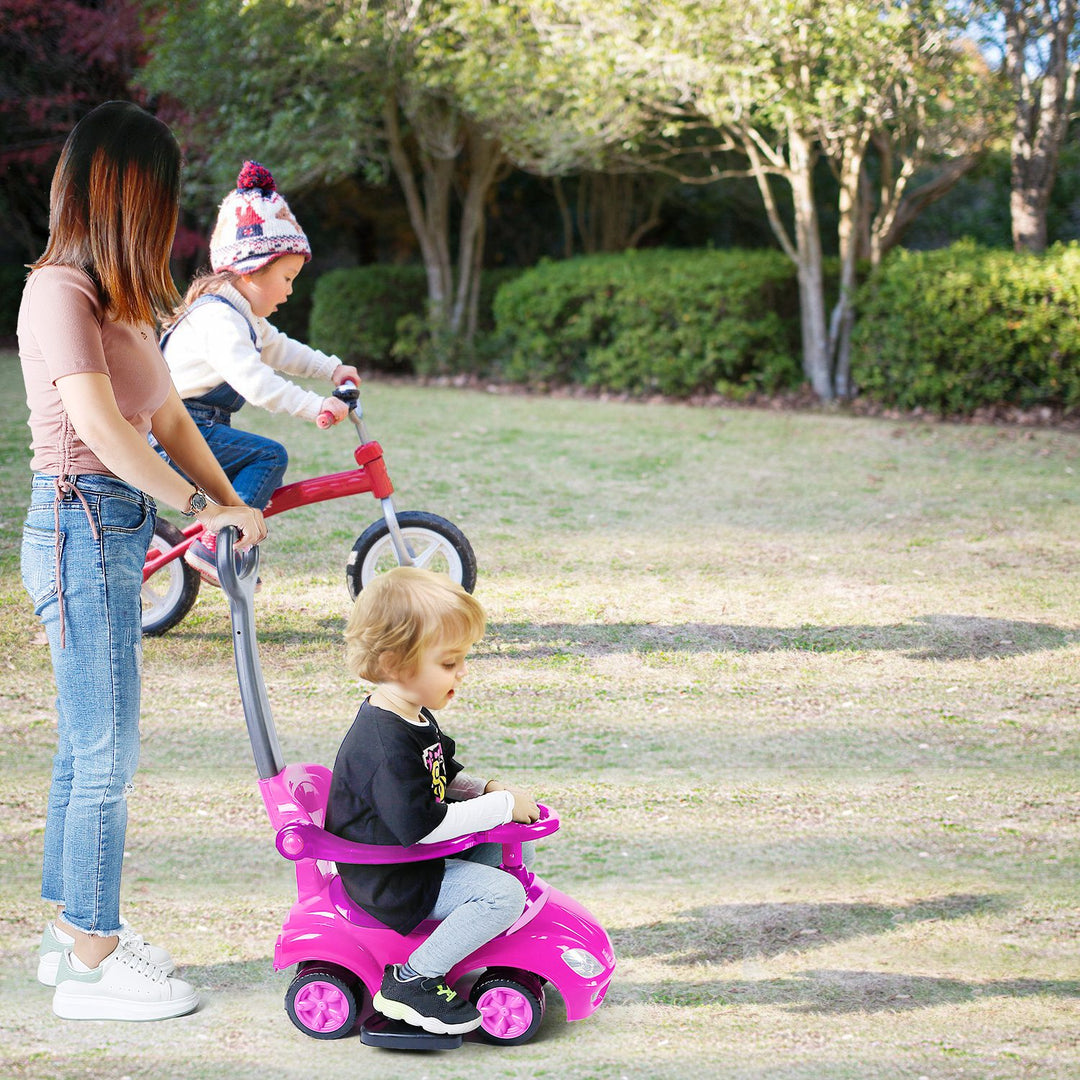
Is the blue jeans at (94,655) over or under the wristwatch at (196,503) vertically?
under

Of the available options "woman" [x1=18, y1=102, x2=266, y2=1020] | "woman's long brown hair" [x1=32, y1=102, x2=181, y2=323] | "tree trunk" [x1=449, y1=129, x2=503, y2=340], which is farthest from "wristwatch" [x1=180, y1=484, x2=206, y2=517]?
"tree trunk" [x1=449, y1=129, x2=503, y2=340]

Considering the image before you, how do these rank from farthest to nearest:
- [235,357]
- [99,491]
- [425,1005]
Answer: [235,357] → [99,491] → [425,1005]

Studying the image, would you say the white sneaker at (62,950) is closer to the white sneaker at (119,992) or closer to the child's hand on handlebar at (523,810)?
the white sneaker at (119,992)

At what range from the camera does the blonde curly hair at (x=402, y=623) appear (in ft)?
7.46

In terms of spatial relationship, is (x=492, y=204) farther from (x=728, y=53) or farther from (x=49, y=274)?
(x=49, y=274)

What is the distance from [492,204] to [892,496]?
1031cm

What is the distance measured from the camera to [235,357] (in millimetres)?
3873

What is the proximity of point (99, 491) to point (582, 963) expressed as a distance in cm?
126

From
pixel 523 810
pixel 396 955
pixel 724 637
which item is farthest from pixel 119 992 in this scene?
pixel 724 637

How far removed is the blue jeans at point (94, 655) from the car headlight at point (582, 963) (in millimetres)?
895

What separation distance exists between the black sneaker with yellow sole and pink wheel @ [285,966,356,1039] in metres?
0.07

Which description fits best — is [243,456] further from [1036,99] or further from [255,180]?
[1036,99]

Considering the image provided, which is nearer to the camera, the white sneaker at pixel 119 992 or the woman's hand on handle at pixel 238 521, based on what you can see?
the white sneaker at pixel 119 992

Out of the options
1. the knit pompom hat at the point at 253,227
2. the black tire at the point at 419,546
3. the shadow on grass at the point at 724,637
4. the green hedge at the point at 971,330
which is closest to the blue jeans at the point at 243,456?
the black tire at the point at 419,546
